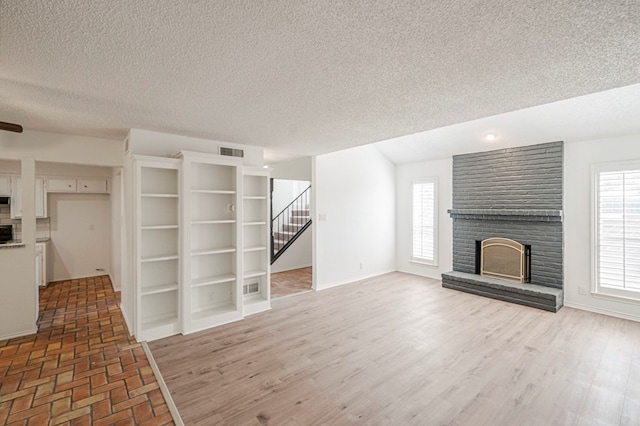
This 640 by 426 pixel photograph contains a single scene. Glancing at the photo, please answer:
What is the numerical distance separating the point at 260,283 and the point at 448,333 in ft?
9.18

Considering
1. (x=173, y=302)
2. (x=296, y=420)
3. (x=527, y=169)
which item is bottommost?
(x=296, y=420)

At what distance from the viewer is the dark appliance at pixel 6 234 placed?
517 centimetres

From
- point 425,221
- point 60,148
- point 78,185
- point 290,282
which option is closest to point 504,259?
point 425,221

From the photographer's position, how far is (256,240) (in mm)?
4645

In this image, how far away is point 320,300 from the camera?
4.89 meters

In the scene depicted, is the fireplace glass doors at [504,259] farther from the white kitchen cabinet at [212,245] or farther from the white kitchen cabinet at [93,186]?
the white kitchen cabinet at [93,186]

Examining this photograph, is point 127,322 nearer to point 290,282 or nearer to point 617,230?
point 290,282

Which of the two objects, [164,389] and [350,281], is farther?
[350,281]

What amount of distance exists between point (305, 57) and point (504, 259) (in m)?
5.07

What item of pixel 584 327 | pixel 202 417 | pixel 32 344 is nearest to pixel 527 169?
pixel 584 327

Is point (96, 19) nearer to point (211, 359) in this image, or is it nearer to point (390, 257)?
point (211, 359)

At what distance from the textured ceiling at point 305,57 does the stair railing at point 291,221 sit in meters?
4.59

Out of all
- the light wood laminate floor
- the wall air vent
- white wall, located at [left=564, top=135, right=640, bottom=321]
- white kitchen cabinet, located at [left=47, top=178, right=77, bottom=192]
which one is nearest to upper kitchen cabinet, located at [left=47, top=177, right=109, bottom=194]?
white kitchen cabinet, located at [left=47, top=178, right=77, bottom=192]

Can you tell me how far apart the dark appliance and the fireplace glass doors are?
8583 millimetres
